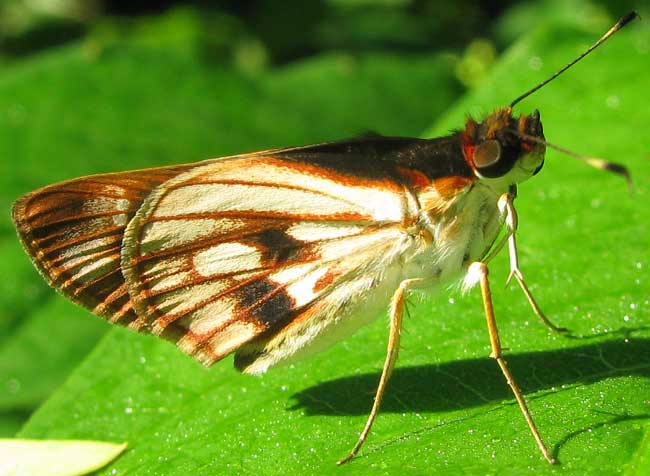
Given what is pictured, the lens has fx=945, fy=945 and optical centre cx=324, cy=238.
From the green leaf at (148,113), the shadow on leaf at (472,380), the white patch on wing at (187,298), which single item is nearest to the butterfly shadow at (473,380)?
the shadow on leaf at (472,380)

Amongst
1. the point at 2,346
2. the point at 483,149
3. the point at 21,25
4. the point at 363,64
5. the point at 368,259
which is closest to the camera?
the point at 483,149

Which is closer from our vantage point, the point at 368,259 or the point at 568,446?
the point at 568,446

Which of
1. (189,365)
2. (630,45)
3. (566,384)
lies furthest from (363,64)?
(566,384)

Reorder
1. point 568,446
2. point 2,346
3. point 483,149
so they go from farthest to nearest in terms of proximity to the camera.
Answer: point 2,346, point 483,149, point 568,446

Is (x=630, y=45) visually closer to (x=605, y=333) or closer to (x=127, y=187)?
(x=605, y=333)

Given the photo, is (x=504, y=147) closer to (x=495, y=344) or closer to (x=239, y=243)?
(x=495, y=344)

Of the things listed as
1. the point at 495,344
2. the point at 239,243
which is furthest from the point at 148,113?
→ the point at 495,344

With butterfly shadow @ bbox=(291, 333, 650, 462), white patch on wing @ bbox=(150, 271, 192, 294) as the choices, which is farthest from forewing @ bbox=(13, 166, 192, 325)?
butterfly shadow @ bbox=(291, 333, 650, 462)
